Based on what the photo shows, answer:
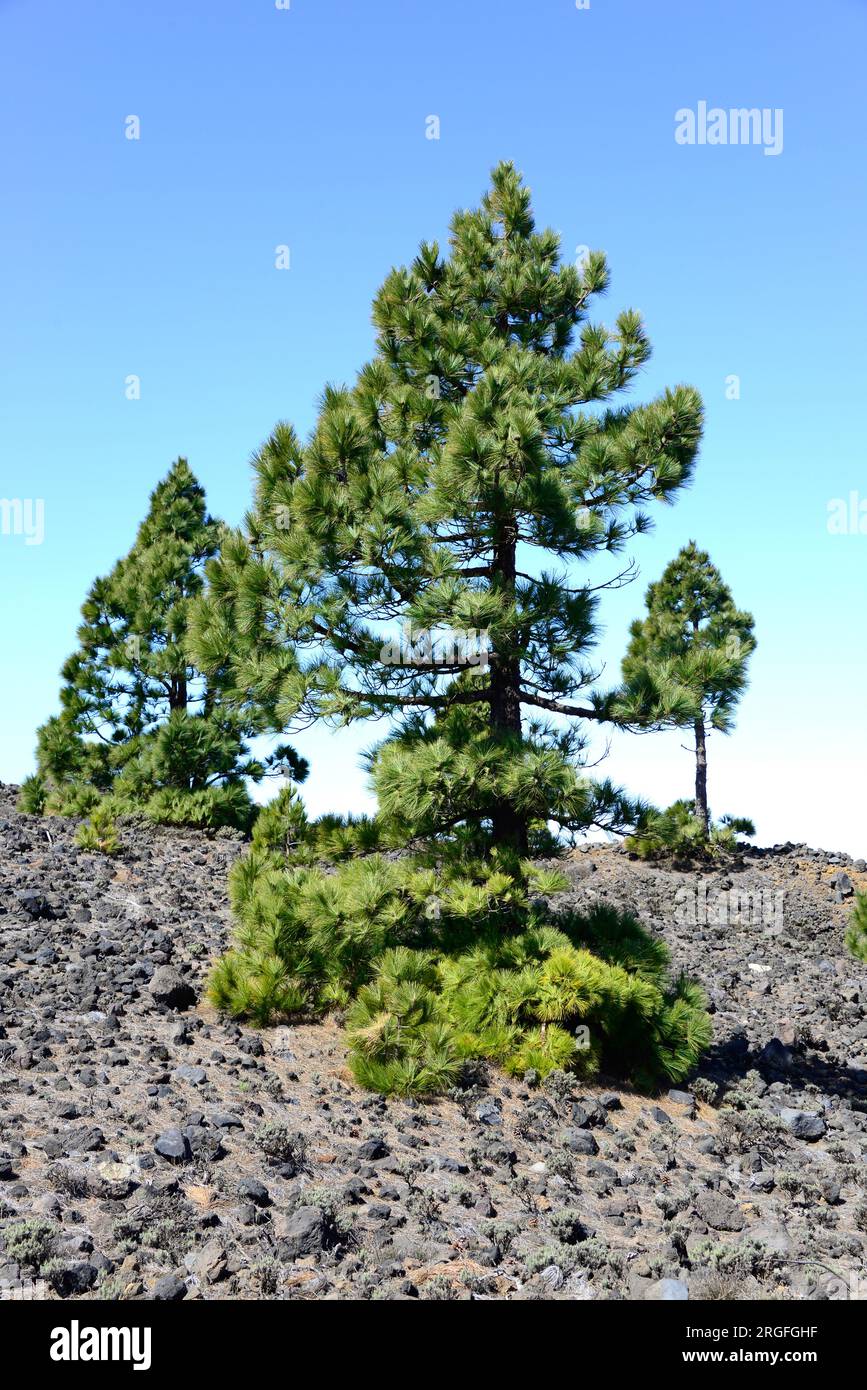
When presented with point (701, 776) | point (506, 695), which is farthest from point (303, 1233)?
point (701, 776)

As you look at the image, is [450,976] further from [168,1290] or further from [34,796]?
[34,796]

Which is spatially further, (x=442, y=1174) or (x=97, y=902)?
(x=97, y=902)

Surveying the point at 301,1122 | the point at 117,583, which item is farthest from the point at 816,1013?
the point at 117,583

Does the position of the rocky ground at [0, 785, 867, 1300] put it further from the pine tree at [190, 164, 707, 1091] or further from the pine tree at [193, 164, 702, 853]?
the pine tree at [193, 164, 702, 853]

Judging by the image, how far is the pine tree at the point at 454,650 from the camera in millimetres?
9180

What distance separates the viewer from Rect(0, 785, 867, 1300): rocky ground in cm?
590

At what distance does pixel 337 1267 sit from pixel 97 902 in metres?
8.11

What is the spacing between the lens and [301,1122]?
7.98 metres

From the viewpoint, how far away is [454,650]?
9.84 m

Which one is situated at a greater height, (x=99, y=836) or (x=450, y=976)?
(x=99, y=836)

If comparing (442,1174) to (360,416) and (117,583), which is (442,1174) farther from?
(117,583)

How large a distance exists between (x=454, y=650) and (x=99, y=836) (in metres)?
8.64

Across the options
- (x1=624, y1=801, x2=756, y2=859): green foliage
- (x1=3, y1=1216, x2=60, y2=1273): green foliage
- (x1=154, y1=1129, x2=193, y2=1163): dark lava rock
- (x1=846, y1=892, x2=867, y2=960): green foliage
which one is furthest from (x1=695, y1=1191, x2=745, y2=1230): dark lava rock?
(x1=624, y1=801, x2=756, y2=859): green foliage

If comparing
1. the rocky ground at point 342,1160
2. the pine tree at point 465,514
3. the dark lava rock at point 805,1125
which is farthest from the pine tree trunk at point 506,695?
the dark lava rock at point 805,1125
